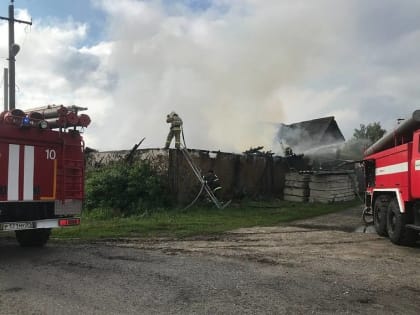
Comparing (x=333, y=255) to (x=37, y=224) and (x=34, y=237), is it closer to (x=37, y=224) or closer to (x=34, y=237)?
(x=37, y=224)

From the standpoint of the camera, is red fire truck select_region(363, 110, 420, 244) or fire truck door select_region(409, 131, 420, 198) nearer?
fire truck door select_region(409, 131, 420, 198)

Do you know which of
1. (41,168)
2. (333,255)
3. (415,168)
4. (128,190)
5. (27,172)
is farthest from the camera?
(128,190)

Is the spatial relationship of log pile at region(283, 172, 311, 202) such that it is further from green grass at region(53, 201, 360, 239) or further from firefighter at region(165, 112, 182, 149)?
firefighter at region(165, 112, 182, 149)

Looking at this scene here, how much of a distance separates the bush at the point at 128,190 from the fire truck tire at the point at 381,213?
724 cm

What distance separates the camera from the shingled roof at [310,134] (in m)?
28.0

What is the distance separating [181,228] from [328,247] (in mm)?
4519

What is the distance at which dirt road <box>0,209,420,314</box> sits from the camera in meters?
5.88

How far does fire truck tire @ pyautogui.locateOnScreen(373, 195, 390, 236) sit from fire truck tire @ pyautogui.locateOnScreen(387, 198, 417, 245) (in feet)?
2.42

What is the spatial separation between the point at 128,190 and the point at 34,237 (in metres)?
6.55

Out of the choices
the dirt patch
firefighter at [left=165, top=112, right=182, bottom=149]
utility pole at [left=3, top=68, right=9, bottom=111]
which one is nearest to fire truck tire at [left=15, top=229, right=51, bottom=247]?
the dirt patch

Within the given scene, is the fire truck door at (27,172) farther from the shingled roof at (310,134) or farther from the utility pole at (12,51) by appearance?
the shingled roof at (310,134)

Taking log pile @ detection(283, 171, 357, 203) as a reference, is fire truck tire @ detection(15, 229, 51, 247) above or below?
below

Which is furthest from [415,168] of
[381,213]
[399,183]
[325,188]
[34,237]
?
[325,188]

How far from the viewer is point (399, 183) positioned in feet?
35.2
